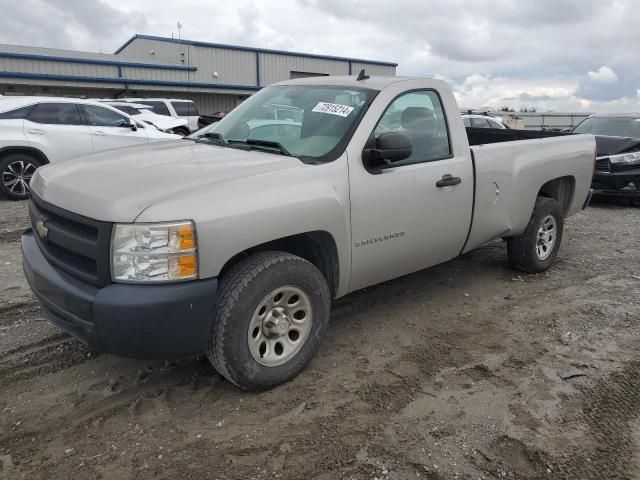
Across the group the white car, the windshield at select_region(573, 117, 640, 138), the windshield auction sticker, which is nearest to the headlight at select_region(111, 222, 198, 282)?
the windshield auction sticker

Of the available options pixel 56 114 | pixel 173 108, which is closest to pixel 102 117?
pixel 56 114

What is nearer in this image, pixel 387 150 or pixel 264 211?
pixel 264 211

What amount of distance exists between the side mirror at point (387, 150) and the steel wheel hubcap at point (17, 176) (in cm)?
779

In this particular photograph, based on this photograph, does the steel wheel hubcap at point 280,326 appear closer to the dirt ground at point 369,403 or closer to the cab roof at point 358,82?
the dirt ground at point 369,403

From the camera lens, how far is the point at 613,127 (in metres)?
10.5

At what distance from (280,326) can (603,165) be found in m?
8.55

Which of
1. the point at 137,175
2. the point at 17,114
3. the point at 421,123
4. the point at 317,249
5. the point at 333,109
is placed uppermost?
the point at 17,114

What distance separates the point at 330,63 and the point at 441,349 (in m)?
34.5

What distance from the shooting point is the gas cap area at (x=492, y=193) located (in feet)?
14.9

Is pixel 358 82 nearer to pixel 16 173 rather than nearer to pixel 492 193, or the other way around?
pixel 492 193

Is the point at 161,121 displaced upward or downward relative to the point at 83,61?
downward

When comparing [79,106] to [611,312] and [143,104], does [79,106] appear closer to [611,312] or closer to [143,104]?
[143,104]

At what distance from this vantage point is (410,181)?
3.84 metres

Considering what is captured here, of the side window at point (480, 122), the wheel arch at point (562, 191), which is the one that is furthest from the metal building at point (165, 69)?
the wheel arch at point (562, 191)
